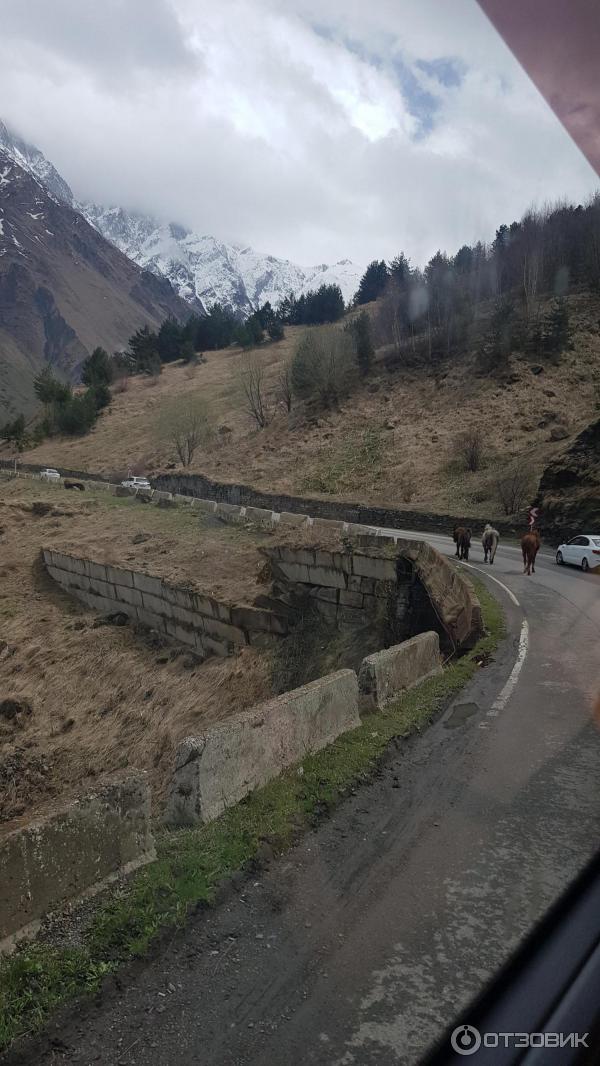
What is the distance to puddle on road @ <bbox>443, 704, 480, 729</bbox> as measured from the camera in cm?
666

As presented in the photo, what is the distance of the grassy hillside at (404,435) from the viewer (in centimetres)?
3841

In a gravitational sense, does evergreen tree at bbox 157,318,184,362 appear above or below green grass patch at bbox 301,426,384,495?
above

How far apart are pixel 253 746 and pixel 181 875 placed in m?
1.39

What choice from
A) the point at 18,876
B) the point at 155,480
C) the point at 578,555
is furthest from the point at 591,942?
the point at 155,480

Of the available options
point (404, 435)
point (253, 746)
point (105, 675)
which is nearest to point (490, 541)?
point (105, 675)

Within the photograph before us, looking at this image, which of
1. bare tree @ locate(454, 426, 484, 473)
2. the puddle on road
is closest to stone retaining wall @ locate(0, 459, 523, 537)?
bare tree @ locate(454, 426, 484, 473)

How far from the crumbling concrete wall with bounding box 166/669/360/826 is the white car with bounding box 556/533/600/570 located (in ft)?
49.3

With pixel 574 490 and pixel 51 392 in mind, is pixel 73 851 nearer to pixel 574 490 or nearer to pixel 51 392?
pixel 574 490

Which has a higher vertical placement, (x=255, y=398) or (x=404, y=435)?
(x=255, y=398)

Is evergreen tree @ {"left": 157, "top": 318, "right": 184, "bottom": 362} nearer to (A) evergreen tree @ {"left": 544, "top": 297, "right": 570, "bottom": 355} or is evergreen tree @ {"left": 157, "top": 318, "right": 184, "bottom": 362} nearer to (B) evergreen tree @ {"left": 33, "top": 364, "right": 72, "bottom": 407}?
(B) evergreen tree @ {"left": 33, "top": 364, "right": 72, "bottom": 407}

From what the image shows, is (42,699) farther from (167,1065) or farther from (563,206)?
(563,206)

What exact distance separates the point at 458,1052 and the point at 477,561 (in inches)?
782

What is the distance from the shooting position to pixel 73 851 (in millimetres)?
3793

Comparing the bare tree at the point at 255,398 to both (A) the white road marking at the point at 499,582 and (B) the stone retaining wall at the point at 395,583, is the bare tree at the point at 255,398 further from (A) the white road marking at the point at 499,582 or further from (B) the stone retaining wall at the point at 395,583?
(B) the stone retaining wall at the point at 395,583
